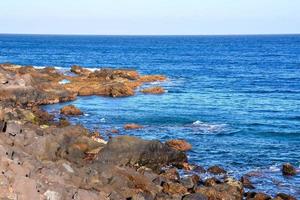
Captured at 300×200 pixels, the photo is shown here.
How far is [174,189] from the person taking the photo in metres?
32.1

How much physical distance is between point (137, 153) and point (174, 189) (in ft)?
25.4

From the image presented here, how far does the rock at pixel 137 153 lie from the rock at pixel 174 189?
251 inches

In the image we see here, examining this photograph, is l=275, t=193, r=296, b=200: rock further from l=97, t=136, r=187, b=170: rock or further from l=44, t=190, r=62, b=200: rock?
l=44, t=190, r=62, b=200: rock

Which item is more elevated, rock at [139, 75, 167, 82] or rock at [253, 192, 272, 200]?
rock at [253, 192, 272, 200]

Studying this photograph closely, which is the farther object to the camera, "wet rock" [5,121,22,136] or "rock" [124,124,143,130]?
"rock" [124,124,143,130]

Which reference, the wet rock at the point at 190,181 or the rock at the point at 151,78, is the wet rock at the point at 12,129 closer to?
the wet rock at the point at 190,181

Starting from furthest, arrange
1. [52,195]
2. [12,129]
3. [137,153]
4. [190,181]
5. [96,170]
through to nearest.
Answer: [137,153], [12,129], [190,181], [96,170], [52,195]

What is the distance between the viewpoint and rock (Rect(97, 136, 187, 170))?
1512 inches

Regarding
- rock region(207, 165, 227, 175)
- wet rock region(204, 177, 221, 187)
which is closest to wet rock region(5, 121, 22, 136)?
wet rock region(204, 177, 221, 187)

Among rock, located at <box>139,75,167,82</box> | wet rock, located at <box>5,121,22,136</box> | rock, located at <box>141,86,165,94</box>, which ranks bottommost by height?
rock, located at <box>139,75,167,82</box>

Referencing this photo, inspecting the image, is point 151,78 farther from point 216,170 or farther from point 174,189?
point 174,189

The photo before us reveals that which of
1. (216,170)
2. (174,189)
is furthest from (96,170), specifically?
(216,170)

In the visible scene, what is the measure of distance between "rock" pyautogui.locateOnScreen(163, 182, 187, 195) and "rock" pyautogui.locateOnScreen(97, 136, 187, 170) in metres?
6.38

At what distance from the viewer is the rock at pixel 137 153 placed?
126 ft
